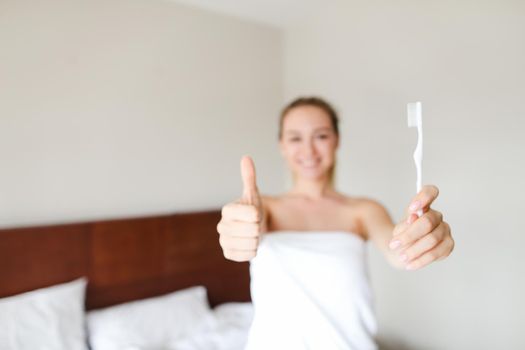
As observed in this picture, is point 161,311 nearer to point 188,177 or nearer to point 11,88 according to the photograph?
point 188,177

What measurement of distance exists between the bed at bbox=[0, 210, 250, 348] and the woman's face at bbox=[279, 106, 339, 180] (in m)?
1.07

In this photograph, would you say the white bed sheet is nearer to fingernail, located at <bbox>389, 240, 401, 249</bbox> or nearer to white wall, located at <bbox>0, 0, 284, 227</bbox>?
white wall, located at <bbox>0, 0, 284, 227</bbox>

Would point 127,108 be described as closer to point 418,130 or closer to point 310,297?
point 310,297

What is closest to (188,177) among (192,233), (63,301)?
(192,233)

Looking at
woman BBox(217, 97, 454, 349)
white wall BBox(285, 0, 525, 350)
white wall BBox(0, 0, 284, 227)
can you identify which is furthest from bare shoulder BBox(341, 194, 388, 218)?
white wall BBox(0, 0, 284, 227)

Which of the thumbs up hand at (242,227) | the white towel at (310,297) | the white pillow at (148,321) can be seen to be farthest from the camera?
the white pillow at (148,321)

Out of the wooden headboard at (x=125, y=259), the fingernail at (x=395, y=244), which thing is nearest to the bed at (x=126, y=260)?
the wooden headboard at (x=125, y=259)

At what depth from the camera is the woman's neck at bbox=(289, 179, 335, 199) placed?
3.76 ft

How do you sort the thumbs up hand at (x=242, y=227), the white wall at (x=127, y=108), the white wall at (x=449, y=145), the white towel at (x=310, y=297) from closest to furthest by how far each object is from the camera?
the thumbs up hand at (x=242, y=227)
the white towel at (x=310, y=297)
the white wall at (x=449, y=145)
the white wall at (x=127, y=108)

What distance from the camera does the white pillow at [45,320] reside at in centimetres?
141

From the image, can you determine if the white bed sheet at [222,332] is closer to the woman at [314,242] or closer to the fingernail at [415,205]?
the woman at [314,242]

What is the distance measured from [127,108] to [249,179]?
1.40m

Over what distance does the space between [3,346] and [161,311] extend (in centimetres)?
63

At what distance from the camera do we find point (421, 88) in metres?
1.64
